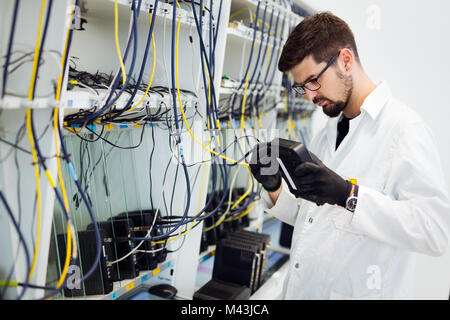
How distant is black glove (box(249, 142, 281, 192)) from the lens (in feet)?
4.22

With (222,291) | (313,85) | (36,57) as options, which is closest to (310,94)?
(313,85)

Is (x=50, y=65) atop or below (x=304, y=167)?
atop

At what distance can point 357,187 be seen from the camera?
1.18 meters

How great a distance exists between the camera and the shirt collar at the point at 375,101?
133cm

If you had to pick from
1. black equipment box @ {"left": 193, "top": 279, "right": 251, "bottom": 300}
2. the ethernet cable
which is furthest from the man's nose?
black equipment box @ {"left": 193, "top": 279, "right": 251, "bottom": 300}

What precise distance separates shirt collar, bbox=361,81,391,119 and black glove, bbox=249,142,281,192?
421 millimetres

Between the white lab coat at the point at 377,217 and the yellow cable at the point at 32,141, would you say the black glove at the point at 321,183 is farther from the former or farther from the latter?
the yellow cable at the point at 32,141

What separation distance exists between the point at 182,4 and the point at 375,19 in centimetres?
144

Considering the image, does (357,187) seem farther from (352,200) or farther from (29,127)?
(29,127)

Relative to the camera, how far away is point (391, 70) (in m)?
2.27

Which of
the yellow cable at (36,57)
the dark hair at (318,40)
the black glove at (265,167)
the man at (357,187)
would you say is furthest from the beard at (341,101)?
the yellow cable at (36,57)

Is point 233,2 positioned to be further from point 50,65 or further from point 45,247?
point 45,247
